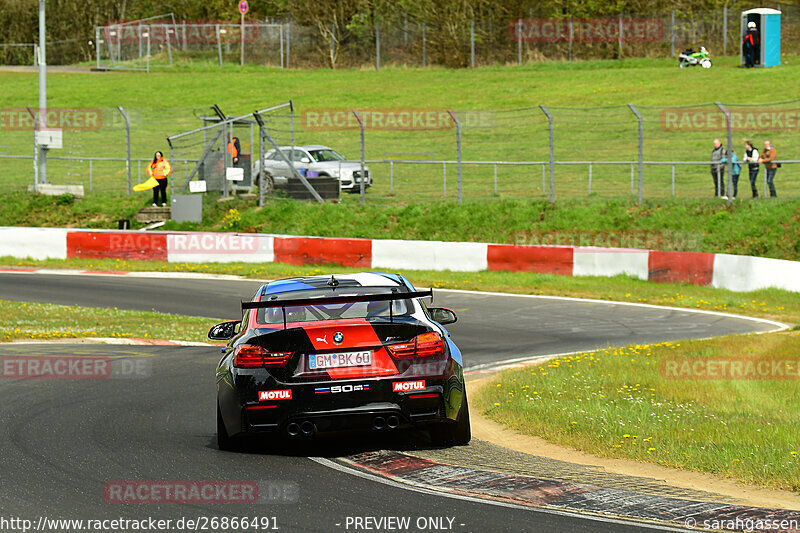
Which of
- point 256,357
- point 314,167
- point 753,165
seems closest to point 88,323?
point 256,357

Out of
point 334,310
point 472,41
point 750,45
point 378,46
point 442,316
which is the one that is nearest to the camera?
point 334,310

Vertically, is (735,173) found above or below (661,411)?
above

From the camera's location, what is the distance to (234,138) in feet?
98.8

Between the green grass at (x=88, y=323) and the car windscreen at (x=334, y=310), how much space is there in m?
7.54

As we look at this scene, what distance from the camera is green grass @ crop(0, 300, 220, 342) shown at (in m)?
15.4

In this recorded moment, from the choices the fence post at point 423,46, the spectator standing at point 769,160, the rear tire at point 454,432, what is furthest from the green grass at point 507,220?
the fence post at point 423,46

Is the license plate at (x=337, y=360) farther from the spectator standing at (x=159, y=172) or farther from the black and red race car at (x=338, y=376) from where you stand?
the spectator standing at (x=159, y=172)

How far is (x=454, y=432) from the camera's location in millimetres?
7848

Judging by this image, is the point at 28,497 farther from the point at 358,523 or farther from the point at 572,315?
the point at 572,315

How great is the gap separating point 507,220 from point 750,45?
24.6 m

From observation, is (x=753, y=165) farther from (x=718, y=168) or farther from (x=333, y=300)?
(x=333, y=300)

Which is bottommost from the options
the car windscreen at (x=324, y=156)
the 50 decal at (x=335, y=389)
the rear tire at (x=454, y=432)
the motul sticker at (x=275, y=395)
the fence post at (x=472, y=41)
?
the rear tire at (x=454, y=432)

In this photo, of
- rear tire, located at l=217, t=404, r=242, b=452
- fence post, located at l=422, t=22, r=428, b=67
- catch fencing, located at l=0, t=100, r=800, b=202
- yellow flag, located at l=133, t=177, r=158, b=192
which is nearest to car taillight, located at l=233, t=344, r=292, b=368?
rear tire, located at l=217, t=404, r=242, b=452

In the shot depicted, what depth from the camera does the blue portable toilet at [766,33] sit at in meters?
45.4
